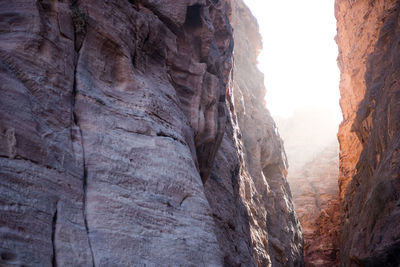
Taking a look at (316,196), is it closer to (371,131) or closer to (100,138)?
(371,131)

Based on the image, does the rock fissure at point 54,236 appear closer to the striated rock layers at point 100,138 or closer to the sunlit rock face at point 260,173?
the striated rock layers at point 100,138

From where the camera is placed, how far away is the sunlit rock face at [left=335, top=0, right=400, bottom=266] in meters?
12.0

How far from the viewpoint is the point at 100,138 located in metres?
6.91

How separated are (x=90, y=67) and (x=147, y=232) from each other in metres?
3.85

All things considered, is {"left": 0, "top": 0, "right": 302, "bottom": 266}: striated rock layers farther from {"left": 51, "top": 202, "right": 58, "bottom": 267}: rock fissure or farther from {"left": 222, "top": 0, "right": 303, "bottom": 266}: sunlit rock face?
{"left": 222, "top": 0, "right": 303, "bottom": 266}: sunlit rock face

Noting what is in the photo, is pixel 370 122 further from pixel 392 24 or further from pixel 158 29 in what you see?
pixel 158 29

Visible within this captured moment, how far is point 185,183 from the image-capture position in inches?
297

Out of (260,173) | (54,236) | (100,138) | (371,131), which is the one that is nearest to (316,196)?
(260,173)

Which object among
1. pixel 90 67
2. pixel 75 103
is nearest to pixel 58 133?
pixel 75 103

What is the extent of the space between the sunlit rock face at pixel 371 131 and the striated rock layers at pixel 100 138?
20.6 ft

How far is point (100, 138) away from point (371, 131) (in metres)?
15.4

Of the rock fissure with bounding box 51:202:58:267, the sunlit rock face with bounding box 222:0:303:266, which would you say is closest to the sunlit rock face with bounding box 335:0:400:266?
the sunlit rock face with bounding box 222:0:303:266

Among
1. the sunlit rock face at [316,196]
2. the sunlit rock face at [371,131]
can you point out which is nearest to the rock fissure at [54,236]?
the sunlit rock face at [371,131]

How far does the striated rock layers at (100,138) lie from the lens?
5266 mm
